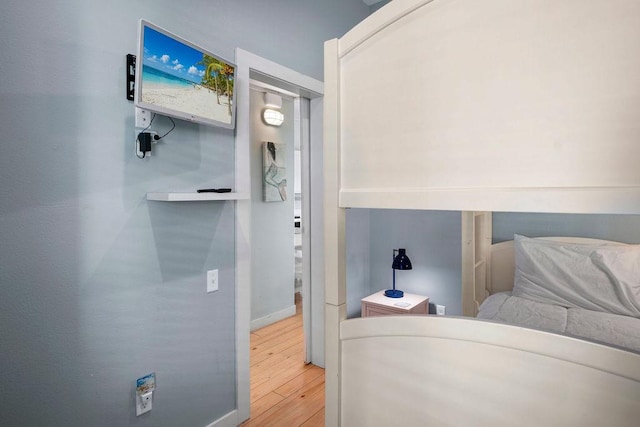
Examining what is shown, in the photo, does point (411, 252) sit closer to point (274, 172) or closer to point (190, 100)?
point (274, 172)

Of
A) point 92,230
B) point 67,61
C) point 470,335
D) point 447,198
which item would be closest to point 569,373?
point 470,335

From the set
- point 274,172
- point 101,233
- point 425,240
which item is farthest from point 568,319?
point 274,172

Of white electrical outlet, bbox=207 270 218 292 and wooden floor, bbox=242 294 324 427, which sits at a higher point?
white electrical outlet, bbox=207 270 218 292

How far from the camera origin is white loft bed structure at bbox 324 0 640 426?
1.86 feet

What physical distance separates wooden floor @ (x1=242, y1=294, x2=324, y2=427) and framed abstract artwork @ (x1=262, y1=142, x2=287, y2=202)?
140 centimetres

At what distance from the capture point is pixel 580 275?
2.16 meters

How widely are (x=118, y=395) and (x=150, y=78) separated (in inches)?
53.0

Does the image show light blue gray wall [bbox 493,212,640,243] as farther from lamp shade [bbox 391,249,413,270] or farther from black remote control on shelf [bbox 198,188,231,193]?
black remote control on shelf [bbox 198,188,231,193]

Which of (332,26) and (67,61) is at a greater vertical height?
(332,26)

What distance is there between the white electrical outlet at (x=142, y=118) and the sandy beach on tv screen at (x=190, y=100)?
4.7 inches

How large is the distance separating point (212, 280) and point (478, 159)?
1.54 metres

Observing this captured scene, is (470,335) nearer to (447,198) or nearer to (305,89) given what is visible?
(447,198)

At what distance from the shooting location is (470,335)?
2.41ft

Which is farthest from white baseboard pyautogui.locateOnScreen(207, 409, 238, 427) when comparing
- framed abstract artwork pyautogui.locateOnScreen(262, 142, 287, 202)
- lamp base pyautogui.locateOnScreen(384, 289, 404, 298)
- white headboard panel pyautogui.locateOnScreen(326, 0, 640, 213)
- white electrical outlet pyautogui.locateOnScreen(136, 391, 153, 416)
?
framed abstract artwork pyautogui.locateOnScreen(262, 142, 287, 202)
